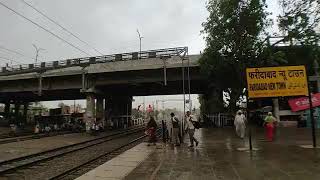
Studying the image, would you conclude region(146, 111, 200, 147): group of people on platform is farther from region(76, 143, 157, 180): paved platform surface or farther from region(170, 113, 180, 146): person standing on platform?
region(76, 143, 157, 180): paved platform surface

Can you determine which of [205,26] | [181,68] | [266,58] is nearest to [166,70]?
[181,68]

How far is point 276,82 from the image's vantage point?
16.3 meters

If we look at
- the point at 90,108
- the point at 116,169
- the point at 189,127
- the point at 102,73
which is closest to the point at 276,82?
the point at 189,127

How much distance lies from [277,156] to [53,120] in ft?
174

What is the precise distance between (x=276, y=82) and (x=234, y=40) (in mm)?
17567

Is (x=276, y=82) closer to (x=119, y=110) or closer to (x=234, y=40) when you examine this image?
(x=234, y=40)

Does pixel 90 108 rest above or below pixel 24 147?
above

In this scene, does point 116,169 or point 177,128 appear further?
point 177,128

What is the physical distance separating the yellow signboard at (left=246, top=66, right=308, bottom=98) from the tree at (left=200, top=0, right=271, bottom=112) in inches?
609

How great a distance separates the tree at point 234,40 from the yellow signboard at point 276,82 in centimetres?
1546

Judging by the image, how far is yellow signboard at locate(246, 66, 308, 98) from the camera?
16244 millimetres

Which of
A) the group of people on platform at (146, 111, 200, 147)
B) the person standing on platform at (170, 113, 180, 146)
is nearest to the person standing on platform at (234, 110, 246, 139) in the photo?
the group of people on platform at (146, 111, 200, 147)

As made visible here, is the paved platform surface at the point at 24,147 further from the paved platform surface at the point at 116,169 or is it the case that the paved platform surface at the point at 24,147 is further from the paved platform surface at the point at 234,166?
the paved platform surface at the point at 234,166

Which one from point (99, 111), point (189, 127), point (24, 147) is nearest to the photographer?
point (189, 127)
